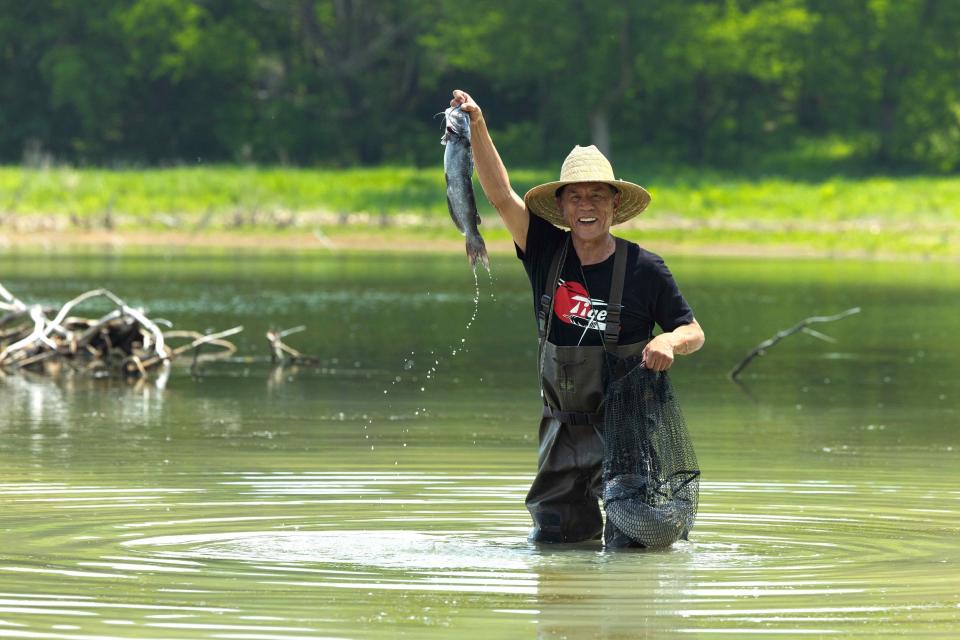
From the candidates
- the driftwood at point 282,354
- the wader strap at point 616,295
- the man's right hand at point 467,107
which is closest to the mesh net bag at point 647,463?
the wader strap at point 616,295

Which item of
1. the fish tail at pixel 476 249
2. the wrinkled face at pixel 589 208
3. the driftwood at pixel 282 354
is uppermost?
the wrinkled face at pixel 589 208

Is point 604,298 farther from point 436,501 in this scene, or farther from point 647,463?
point 436,501

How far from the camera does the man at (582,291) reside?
24.5 feet

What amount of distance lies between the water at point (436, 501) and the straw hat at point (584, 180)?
3.67 feet

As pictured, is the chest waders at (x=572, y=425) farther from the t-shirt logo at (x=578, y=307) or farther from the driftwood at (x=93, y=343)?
the driftwood at (x=93, y=343)

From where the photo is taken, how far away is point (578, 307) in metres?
7.54

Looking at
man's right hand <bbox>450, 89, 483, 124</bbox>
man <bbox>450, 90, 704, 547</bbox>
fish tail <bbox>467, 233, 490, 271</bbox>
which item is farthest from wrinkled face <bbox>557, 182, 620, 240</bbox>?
man's right hand <bbox>450, 89, 483, 124</bbox>

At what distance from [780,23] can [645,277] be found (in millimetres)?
45788

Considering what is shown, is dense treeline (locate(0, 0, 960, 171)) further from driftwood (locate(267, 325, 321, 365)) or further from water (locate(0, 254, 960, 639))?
driftwood (locate(267, 325, 321, 365))

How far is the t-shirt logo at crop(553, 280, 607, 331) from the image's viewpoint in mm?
7520

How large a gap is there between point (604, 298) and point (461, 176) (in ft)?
2.21

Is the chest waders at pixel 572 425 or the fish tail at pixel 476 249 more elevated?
the fish tail at pixel 476 249

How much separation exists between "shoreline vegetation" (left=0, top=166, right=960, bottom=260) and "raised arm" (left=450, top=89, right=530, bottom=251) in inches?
1161

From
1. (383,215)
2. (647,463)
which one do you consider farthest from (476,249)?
(383,215)
